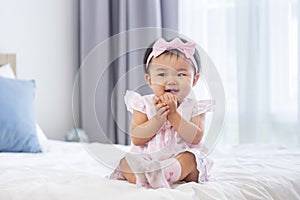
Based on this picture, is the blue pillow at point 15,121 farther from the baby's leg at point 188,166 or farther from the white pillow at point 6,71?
the baby's leg at point 188,166

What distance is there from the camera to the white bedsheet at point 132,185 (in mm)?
1310

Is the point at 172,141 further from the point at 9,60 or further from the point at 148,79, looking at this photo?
the point at 9,60

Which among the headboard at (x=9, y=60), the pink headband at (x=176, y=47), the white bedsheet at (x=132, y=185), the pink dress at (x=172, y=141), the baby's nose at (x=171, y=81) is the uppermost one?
the headboard at (x=9, y=60)

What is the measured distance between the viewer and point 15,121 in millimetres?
2320

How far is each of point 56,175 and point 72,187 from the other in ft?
0.88

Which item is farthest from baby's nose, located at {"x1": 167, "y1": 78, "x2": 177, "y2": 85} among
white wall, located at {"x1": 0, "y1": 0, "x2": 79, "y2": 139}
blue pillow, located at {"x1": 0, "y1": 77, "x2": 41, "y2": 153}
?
white wall, located at {"x1": 0, "y1": 0, "x2": 79, "y2": 139}

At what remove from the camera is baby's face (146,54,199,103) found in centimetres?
145

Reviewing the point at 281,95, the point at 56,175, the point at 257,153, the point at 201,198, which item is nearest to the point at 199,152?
the point at 201,198


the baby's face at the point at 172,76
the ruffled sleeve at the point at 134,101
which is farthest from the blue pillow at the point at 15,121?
the baby's face at the point at 172,76

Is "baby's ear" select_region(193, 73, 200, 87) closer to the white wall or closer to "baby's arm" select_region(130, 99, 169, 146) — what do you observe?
"baby's arm" select_region(130, 99, 169, 146)

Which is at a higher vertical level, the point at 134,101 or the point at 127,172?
the point at 134,101

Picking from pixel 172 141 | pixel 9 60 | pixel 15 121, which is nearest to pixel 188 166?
pixel 172 141

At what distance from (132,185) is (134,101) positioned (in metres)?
0.27

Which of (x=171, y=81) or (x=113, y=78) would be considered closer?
(x=171, y=81)
